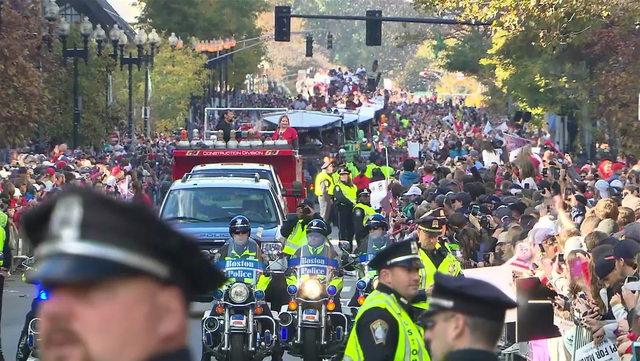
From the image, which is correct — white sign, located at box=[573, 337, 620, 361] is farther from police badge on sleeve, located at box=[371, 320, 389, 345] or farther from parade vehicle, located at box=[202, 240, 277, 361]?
parade vehicle, located at box=[202, 240, 277, 361]

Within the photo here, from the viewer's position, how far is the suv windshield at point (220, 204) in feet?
61.5

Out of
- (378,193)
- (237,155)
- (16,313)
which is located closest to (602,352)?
(16,313)

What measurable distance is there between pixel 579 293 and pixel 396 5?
7224 inches

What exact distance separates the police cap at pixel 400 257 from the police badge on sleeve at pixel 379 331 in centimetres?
63

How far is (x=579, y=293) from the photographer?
10.2 m

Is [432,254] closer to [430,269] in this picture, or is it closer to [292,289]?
[430,269]

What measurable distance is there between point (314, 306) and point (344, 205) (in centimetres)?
1281

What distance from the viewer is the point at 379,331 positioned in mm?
6539

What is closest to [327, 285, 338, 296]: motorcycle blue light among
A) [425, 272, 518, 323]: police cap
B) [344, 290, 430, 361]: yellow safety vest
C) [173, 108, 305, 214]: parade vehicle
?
[344, 290, 430, 361]: yellow safety vest

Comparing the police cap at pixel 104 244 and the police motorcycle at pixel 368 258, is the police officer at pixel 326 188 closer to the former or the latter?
the police motorcycle at pixel 368 258

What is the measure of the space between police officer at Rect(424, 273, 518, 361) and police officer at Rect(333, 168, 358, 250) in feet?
71.8

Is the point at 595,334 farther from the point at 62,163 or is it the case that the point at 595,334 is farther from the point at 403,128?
the point at 403,128

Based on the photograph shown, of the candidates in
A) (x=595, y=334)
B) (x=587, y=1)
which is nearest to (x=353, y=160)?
(x=587, y=1)

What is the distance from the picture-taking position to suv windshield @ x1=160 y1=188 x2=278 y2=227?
61.5 feet
